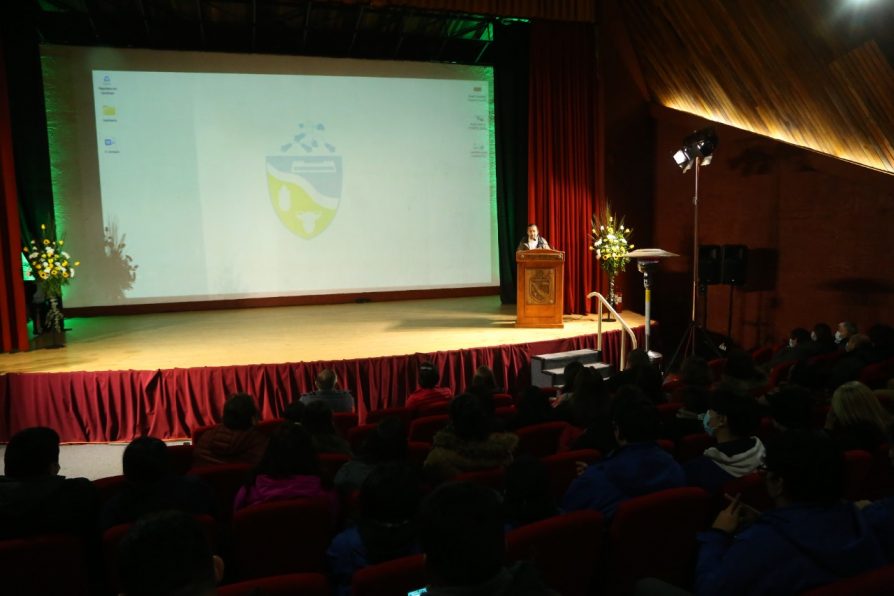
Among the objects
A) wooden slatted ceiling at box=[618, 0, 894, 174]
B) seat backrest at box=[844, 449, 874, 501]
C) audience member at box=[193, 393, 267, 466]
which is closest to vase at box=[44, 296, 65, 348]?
audience member at box=[193, 393, 267, 466]

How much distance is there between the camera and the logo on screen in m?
8.77

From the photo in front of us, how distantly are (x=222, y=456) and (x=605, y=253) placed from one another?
21.2 feet

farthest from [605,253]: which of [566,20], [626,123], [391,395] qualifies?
[391,395]

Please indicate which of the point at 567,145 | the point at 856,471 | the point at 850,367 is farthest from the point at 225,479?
the point at 567,145

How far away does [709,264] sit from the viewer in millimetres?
7633

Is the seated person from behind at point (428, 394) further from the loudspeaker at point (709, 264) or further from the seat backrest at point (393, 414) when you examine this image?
the loudspeaker at point (709, 264)

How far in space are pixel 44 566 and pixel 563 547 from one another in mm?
1640

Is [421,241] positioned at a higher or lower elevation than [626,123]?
lower

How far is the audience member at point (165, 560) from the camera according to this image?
1188 mm

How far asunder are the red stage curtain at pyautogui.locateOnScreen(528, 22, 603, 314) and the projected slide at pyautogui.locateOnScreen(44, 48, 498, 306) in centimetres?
86

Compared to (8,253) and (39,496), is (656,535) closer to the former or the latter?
Result: (39,496)

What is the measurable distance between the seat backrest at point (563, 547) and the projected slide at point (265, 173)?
749cm

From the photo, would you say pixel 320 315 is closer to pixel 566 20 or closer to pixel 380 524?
pixel 566 20

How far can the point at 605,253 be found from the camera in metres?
8.74
